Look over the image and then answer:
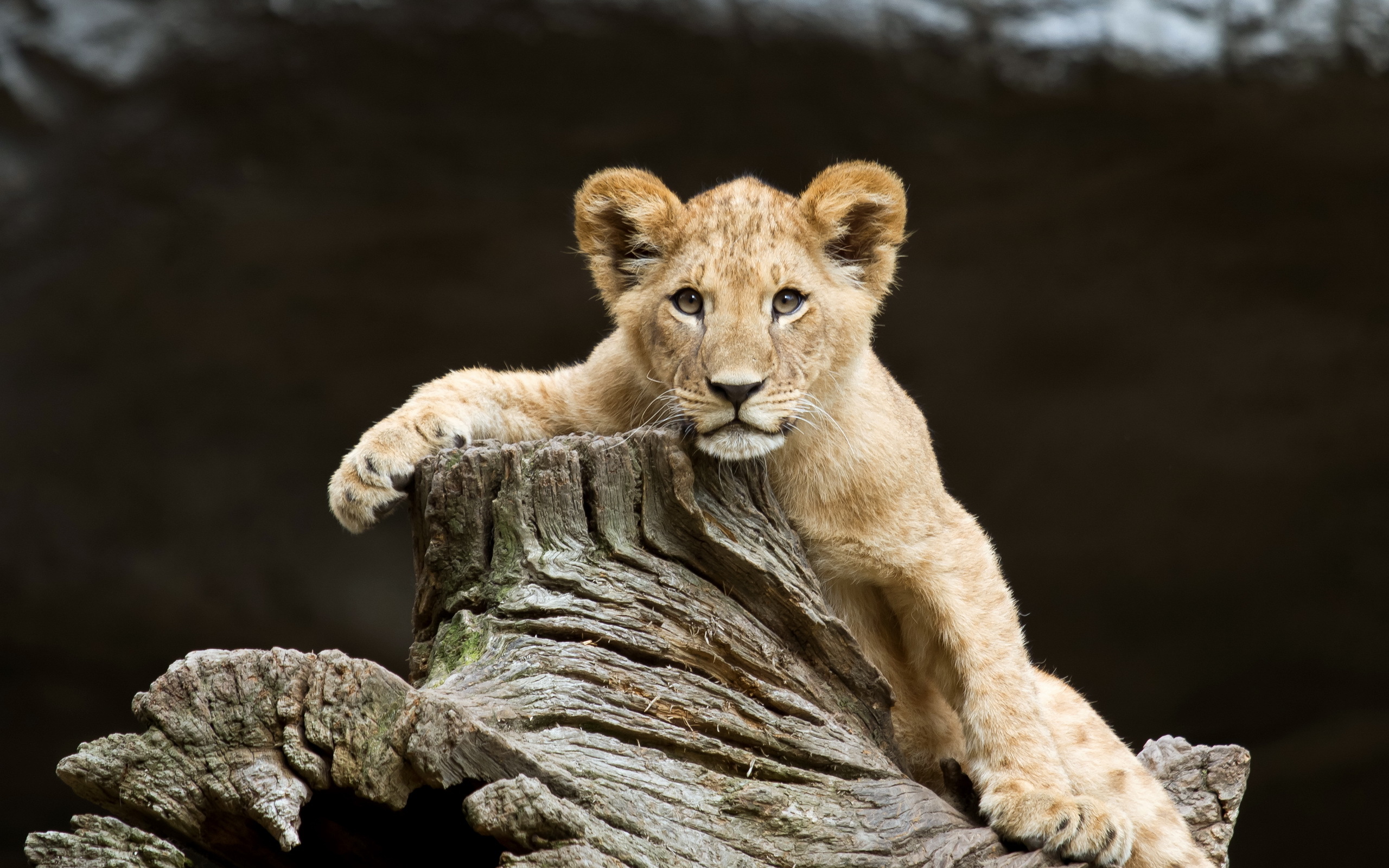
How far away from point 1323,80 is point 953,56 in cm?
272

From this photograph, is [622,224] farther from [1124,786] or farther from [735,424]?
[1124,786]

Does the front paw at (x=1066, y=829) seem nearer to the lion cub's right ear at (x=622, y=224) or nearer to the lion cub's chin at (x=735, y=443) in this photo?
the lion cub's chin at (x=735, y=443)

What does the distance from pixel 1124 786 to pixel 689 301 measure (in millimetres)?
2830

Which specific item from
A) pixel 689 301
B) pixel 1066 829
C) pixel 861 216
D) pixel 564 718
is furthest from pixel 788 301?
pixel 1066 829

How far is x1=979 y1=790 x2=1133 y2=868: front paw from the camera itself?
4.46 m

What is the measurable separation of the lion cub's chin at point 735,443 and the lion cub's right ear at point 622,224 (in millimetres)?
1008

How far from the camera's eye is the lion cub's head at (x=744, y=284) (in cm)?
436

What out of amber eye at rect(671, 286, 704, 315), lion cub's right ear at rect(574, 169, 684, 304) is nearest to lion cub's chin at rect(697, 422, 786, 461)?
amber eye at rect(671, 286, 704, 315)

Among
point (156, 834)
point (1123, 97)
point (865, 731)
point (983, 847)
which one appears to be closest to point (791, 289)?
point (865, 731)

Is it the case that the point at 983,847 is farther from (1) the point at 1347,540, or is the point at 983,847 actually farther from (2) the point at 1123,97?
(1) the point at 1347,540

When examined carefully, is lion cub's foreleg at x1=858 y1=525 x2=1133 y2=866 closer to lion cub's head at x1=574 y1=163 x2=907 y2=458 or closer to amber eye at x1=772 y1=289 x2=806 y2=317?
lion cub's head at x1=574 y1=163 x2=907 y2=458

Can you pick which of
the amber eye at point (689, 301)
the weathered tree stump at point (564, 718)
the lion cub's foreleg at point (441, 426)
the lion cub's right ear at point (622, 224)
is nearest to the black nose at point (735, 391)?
the weathered tree stump at point (564, 718)

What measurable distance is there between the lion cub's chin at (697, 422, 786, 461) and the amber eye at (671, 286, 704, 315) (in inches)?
23.1

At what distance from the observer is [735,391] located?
4.28m
